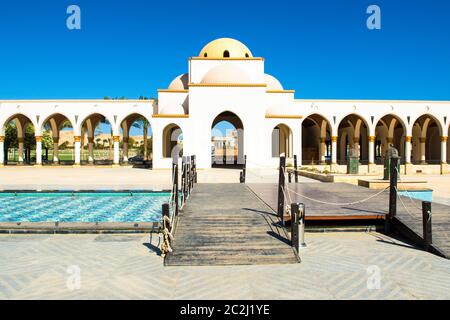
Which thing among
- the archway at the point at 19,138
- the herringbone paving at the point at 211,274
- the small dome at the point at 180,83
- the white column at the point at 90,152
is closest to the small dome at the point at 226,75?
the small dome at the point at 180,83

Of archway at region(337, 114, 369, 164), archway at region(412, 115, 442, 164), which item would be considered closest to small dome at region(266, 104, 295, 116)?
archway at region(337, 114, 369, 164)

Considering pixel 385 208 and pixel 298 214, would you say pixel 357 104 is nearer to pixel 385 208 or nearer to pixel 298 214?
pixel 385 208

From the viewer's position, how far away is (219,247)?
6.15 meters

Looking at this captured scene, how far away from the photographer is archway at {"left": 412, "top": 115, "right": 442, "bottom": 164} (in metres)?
34.0

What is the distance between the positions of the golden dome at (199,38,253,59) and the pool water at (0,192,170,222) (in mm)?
22166

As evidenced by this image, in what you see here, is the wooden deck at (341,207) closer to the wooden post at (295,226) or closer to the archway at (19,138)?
the wooden post at (295,226)

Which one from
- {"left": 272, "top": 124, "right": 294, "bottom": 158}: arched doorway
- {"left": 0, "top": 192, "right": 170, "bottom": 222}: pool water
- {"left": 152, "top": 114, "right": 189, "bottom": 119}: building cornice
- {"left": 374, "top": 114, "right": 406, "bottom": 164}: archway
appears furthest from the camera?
{"left": 374, "top": 114, "right": 406, "bottom": 164}: archway

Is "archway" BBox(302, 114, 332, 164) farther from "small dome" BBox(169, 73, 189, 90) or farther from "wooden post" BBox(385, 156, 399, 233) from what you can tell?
"wooden post" BBox(385, 156, 399, 233)

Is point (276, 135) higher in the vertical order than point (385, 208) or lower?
higher

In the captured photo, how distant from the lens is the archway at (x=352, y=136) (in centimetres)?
3531

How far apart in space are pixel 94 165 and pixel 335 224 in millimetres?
27740
